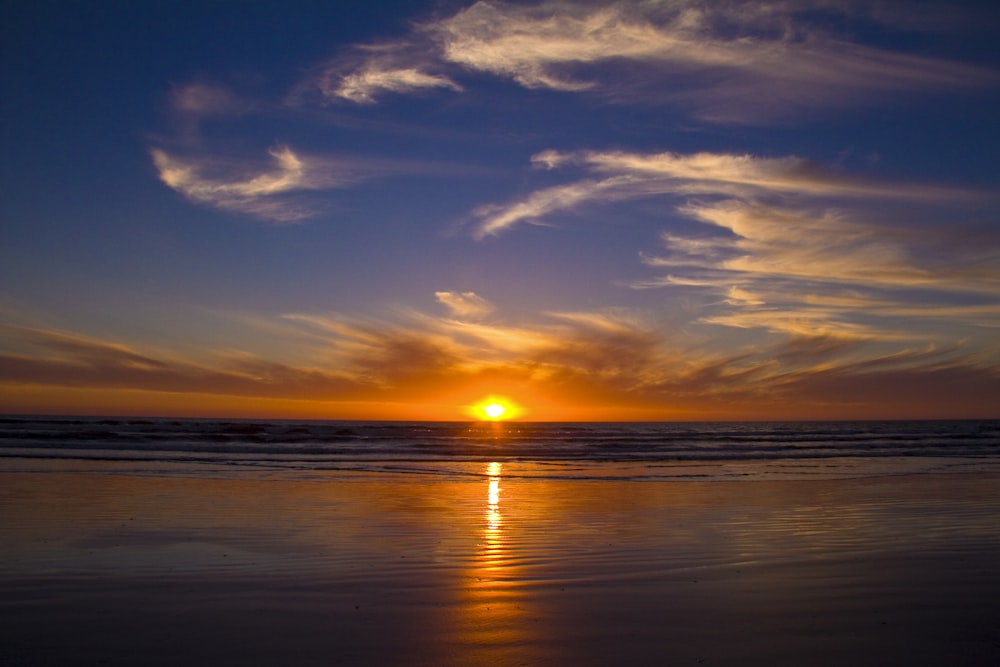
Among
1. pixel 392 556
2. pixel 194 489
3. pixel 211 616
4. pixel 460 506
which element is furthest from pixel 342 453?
pixel 211 616

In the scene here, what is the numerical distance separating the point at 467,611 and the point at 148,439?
46480mm

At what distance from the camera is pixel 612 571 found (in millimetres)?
8805

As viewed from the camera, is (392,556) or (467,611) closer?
(467,611)

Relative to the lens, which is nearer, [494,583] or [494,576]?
[494,583]

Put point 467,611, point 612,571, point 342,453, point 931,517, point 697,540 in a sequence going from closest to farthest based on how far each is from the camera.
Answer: point 467,611 < point 612,571 < point 697,540 < point 931,517 < point 342,453

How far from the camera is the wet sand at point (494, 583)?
5.92m

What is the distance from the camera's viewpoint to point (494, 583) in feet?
26.6

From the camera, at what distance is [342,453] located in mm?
38938

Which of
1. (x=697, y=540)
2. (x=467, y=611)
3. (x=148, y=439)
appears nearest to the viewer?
(x=467, y=611)

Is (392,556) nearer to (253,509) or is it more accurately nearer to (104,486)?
(253,509)

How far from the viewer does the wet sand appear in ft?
19.4

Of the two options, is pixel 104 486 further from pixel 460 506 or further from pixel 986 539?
pixel 986 539

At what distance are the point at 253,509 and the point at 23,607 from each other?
24.8ft

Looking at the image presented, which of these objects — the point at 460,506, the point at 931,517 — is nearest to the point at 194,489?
the point at 460,506
